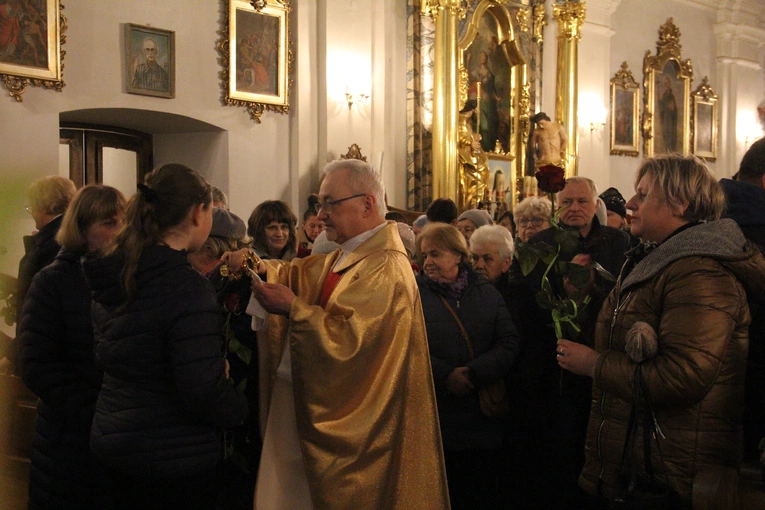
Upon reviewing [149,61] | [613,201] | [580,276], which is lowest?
[580,276]

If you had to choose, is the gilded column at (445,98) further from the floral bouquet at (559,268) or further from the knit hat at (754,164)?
the floral bouquet at (559,268)

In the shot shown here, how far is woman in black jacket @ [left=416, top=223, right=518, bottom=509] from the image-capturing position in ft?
12.4

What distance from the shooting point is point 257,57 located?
31.0ft

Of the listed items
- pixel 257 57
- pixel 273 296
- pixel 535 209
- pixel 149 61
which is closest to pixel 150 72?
pixel 149 61

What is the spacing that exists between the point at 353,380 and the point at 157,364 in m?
0.79

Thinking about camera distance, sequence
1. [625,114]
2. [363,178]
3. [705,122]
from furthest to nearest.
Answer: [705,122] → [625,114] → [363,178]

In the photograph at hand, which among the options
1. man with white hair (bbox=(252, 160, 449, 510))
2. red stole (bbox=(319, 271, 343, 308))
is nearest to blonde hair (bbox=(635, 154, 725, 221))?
man with white hair (bbox=(252, 160, 449, 510))

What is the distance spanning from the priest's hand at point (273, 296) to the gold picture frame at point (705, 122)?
15.7 metres

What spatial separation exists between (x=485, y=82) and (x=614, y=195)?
756cm

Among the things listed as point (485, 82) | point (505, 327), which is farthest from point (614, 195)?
point (485, 82)

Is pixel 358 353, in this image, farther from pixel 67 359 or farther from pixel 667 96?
pixel 667 96

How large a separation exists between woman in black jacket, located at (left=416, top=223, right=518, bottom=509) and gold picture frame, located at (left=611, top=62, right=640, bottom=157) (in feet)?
39.5

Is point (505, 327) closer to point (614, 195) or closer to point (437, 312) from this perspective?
point (437, 312)

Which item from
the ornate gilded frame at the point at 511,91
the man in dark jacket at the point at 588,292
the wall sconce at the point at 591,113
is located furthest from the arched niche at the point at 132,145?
the wall sconce at the point at 591,113
